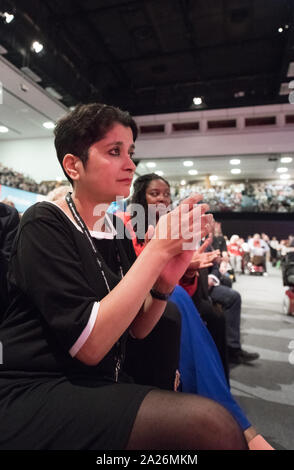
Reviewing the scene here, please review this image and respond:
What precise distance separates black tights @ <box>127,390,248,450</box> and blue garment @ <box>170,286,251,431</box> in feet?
3.08

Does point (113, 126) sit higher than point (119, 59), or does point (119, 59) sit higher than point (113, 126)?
point (119, 59)

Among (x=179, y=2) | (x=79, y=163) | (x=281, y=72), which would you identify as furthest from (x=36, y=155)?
(x=79, y=163)

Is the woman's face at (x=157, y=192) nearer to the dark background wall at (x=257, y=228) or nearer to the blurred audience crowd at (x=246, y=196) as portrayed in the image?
the blurred audience crowd at (x=246, y=196)

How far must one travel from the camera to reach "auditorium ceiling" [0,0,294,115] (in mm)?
5598

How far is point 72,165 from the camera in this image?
90 centimetres

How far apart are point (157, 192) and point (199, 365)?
124cm

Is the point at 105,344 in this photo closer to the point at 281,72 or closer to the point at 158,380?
the point at 158,380

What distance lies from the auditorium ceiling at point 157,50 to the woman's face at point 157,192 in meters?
4.48

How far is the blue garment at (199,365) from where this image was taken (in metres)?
1.46

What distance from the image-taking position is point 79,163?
2.90ft

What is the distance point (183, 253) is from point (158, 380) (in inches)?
24.4

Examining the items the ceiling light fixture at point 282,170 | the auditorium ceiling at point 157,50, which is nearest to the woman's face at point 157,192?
the auditorium ceiling at point 157,50

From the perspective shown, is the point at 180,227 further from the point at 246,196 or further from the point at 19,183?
the point at 246,196

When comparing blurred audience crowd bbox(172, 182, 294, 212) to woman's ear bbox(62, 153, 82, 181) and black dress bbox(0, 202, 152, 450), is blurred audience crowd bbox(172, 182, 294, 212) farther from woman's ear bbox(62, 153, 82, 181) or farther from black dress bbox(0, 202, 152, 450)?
black dress bbox(0, 202, 152, 450)
